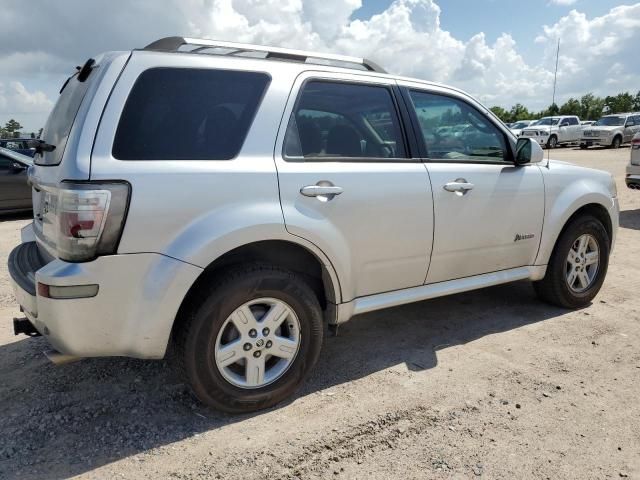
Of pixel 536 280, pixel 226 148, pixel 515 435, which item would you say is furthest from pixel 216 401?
pixel 536 280

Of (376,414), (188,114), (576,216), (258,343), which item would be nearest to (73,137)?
(188,114)

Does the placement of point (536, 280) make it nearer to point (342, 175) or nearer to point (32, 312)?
point (342, 175)

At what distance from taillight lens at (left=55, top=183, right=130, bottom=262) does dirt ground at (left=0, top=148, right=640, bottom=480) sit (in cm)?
102

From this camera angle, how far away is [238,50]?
2.96 metres

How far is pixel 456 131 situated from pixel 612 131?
85.4 ft

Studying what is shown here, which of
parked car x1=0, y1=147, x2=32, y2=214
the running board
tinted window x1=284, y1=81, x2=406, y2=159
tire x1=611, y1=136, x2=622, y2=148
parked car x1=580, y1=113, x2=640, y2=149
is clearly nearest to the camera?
tinted window x1=284, y1=81, x2=406, y2=159

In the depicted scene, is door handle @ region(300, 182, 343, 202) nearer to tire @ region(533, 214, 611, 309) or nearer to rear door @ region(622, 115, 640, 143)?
tire @ region(533, 214, 611, 309)

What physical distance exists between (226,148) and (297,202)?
47 centimetres

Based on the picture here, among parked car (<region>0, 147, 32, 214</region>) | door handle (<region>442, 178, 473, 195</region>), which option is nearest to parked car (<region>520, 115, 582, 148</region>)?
parked car (<region>0, 147, 32, 214</region>)

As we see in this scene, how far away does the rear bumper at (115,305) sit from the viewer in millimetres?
2375

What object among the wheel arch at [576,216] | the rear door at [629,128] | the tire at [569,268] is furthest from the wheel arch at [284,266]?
the rear door at [629,128]

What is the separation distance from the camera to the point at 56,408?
2.94 m

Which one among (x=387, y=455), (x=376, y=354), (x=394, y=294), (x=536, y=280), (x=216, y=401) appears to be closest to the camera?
(x=387, y=455)

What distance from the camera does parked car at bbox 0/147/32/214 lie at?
377 inches
